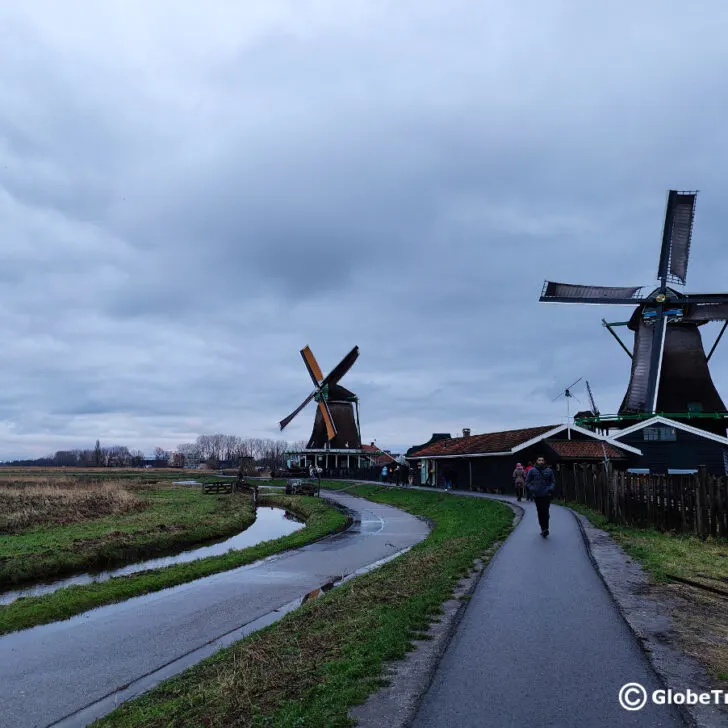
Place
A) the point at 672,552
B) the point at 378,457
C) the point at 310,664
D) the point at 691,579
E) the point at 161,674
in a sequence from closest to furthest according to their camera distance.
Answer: the point at 310,664 → the point at 161,674 → the point at 691,579 → the point at 672,552 → the point at 378,457

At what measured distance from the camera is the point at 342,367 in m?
82.2

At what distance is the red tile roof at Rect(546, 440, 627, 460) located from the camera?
1331 inches

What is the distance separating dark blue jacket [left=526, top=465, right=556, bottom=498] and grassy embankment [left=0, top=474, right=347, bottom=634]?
9.69 metres

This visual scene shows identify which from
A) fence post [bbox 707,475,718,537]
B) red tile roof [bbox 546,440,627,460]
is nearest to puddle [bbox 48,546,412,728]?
fence post [bbox 707,475,718,537]

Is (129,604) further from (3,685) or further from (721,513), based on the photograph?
(721,513)

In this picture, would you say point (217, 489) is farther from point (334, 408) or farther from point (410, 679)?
point (410, 679)

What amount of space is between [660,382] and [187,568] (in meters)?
36.1

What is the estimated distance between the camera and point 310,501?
4184 cm

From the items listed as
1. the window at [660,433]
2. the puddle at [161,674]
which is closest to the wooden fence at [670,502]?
the puddle at [161,674]

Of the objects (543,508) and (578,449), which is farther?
(578,449)

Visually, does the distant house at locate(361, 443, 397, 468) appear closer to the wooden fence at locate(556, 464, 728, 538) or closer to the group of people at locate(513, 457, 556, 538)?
the wooden fence at locate(556, 464, 728, 538)

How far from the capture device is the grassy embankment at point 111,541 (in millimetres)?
13867

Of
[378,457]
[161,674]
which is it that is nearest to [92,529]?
[161,674]

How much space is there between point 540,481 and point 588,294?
37311mm
